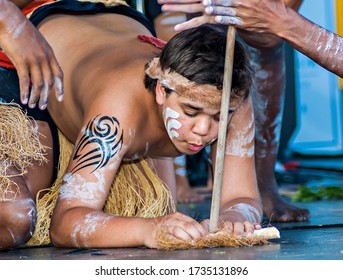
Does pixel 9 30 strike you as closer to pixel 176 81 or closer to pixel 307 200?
pixel 176 81

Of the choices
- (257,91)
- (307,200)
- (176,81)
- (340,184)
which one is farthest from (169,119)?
(340,184)

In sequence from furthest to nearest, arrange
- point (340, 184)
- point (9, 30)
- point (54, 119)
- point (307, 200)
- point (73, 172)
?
1. point (340, 184)
2. point (307, 200)
3. point (54, 119)
4. point (73, 172)
5. point (9, 30)

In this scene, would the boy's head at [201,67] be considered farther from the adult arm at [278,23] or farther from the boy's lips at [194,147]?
the boy's lips at [194,147]

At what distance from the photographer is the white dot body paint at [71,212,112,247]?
3180 mm

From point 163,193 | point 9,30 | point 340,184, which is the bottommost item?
point 340,184

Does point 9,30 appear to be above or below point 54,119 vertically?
above

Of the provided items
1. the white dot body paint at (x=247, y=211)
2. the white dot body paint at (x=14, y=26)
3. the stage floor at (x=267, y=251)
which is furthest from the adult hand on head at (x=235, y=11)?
the stage floor at (x=267, y=251)

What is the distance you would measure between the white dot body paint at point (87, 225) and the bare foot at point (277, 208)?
48.5 inches

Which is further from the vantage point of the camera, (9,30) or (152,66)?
(152,66)

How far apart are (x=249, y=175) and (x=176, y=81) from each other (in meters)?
0.57

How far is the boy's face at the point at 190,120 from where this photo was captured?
128 inches

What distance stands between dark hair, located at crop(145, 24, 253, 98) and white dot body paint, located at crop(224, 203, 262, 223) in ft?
1.40

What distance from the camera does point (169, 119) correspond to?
335 centimetres
